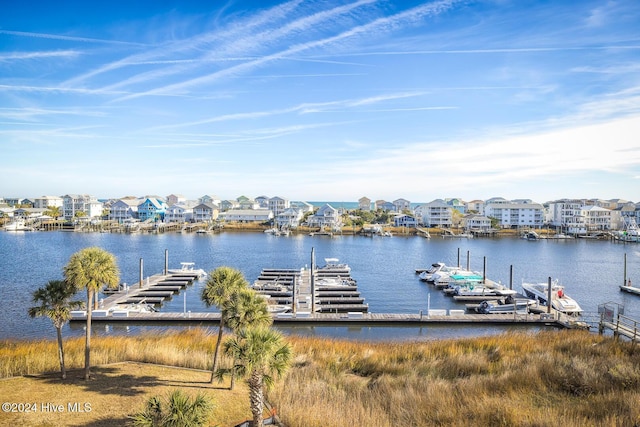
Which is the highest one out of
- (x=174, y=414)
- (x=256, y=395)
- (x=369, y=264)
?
(x=174, y=414)

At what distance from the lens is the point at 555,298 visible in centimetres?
2989

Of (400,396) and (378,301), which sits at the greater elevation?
(400,396)

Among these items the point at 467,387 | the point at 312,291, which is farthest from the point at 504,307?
the point at 467,387

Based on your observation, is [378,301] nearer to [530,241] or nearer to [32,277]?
[32,277]

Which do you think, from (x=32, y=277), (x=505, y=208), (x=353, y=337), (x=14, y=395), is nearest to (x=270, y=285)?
(x=353, y=337)

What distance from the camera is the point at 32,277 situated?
38094mm

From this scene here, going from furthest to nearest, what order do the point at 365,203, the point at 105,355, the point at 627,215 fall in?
the point at 365,203
the point at 627,215
the point at 105,355

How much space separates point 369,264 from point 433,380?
39.0 meters

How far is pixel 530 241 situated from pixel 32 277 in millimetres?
78751

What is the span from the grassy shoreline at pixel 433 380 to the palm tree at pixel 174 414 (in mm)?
2853

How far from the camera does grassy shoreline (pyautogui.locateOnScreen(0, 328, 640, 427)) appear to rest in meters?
9.02

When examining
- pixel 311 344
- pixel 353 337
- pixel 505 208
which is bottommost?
pixel 353 337

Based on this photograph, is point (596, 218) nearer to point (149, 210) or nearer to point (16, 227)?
A: point (149, 210)

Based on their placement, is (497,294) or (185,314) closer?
(185,314)
